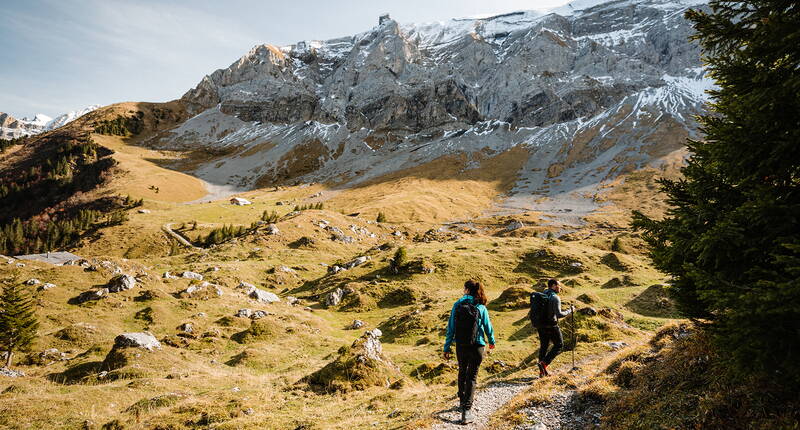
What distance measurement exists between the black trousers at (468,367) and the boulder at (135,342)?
63.2ft

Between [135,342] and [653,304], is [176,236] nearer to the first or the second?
[135,342]

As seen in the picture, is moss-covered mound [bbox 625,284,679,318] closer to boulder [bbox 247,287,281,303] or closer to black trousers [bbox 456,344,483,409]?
black trousers [bbox 456,344,483,409]

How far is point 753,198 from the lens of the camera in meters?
8.11

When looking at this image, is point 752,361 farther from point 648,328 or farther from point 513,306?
point 513,306

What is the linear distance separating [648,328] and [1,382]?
3377 centimetres

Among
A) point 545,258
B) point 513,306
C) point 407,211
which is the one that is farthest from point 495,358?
A: point 407,211

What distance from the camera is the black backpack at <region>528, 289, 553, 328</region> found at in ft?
44.5

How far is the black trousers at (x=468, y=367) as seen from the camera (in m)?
10.4

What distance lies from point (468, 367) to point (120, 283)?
4074 cm

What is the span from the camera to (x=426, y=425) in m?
9.87

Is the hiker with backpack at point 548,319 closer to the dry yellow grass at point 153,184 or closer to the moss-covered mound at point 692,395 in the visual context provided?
the moss-covered mound at point 692,395

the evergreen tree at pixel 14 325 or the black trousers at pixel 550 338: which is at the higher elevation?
the black trousers at pixel 550 338

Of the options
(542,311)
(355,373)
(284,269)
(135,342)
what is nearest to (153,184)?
(284,269)

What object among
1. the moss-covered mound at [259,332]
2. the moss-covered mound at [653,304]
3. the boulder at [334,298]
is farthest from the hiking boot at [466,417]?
the boulder at [334,298]
